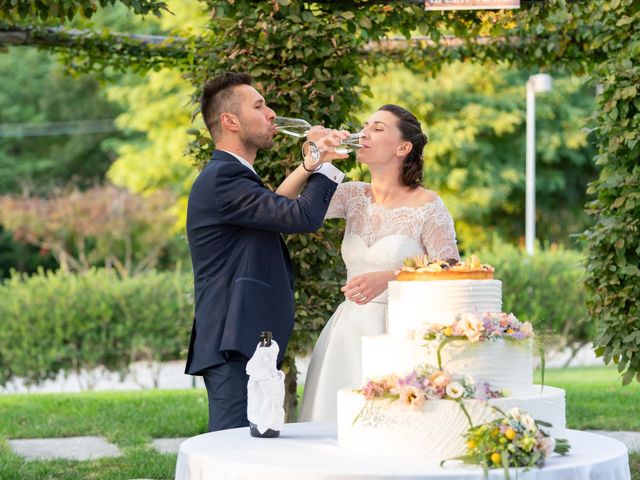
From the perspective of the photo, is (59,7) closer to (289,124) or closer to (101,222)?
(289,124)

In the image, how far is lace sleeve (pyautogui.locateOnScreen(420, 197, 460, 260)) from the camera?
5.30 m

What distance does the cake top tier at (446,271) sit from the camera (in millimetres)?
4078

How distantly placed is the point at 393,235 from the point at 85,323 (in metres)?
11.5

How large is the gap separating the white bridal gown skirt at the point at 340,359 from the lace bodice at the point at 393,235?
22 cm

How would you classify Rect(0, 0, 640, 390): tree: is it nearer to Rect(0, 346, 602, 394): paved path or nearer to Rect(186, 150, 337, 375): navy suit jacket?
Rect(186, 150, 337, 375): navy suit jacket

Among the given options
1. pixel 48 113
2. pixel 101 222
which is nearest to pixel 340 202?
pixel 101 222

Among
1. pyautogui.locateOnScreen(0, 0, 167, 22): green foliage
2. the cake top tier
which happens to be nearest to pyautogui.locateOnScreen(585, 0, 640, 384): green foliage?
pyautogui.locateOnScreen(0, 0, 167, 22): green foliage

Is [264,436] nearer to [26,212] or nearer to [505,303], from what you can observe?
[505,303]

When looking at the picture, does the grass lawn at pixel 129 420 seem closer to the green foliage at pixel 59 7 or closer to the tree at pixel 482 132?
the green foliage at pixel 59 7

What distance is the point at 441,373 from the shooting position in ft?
12.5

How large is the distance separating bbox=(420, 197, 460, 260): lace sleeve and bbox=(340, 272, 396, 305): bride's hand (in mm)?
256

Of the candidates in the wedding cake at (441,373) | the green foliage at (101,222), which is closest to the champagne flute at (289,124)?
the wedding cake at (441,373)

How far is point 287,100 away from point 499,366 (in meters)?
3.75

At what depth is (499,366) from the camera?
3932 mm
